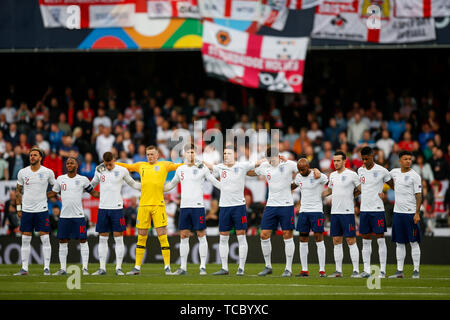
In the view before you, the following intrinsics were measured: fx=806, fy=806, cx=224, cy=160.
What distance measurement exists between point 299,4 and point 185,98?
6080mm

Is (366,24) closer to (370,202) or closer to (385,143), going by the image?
(385,143)

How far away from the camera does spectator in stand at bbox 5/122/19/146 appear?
86.1 ft

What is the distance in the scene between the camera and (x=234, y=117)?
27.5m

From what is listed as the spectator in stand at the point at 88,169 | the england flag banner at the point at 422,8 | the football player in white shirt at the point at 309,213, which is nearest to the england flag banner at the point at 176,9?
the spectator in stand at the point at 88,169

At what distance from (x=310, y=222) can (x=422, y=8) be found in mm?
10893

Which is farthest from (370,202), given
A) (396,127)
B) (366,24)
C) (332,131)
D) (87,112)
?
(87,112)

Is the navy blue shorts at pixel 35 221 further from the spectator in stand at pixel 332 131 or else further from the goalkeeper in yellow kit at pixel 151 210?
the spectator in stand at pixel 332 131

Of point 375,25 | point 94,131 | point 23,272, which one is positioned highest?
point 375,25

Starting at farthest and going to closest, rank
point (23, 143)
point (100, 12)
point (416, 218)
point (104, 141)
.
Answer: point (104, 141)
point (23, 143)
point (100, 12)
point (416, 218)

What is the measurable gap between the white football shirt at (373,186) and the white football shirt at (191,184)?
315 centimetres

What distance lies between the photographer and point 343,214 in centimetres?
1666

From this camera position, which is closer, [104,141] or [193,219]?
[193,219]
